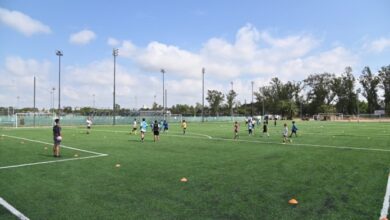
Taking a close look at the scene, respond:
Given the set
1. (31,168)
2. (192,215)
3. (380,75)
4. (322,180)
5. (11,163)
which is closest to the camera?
(192,215)

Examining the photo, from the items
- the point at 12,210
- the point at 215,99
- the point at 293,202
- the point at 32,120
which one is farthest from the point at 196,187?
the point at 215,99

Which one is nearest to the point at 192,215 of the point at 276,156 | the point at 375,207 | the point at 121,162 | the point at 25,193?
the point at 375,207

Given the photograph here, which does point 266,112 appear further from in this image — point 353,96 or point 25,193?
point 25,193

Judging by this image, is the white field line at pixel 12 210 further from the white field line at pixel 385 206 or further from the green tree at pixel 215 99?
the green tree at pixel 215 99

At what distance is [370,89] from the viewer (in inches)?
4633

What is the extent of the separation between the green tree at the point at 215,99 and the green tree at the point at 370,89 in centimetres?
5193

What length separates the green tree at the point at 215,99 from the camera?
124375 millimetres

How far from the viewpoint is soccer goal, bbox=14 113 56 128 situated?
52625mm

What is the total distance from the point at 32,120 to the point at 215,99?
78.9 metres

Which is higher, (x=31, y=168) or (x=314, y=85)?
(x=314, y=85)

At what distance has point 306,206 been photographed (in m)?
6.59

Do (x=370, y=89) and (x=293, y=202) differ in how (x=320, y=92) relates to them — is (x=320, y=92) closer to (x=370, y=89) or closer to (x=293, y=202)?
A: (x=370, y=89)

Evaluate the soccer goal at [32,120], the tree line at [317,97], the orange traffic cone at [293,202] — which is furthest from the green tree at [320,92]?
the orange traffic cone at [293,202]

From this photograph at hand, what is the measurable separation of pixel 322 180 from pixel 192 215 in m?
4.64
